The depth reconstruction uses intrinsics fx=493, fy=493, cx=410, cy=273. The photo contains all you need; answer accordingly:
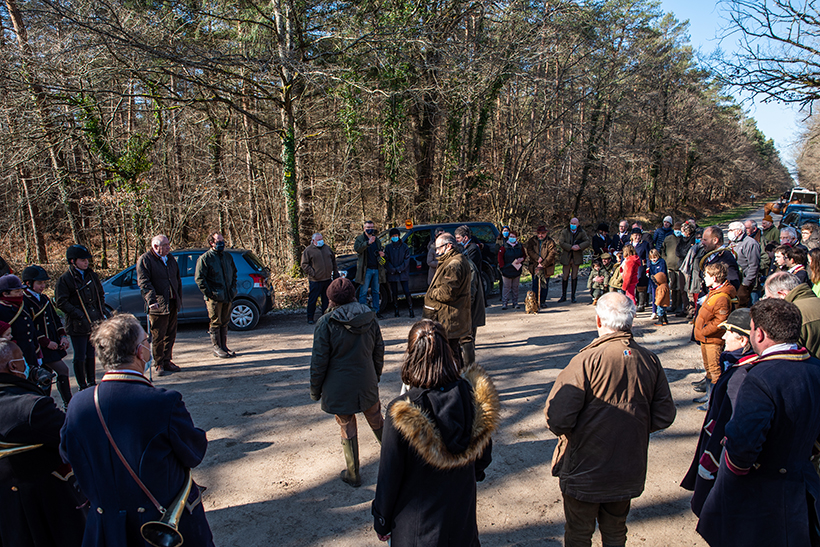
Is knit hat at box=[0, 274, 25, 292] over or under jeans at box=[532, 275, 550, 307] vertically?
over

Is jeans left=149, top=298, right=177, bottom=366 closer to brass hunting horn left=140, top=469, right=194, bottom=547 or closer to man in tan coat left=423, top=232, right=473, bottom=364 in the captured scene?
man in tan coat left=423, top=232, right=473, bottom=364

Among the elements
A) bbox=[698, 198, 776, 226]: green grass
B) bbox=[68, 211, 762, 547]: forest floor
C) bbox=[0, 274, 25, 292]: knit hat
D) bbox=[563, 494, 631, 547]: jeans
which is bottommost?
bbox=[68, 211, 762, 547]: forest floor

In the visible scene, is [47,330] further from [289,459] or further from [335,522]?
[335,522]

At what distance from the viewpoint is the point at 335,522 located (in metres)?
3.80

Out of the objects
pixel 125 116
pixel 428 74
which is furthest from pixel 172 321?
pixel 125 116

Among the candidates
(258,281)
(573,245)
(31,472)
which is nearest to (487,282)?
(573,245)

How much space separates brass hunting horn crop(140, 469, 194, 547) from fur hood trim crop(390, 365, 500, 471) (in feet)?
3.73

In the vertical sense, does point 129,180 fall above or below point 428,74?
below

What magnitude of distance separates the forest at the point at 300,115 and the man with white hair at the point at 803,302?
27.2ft

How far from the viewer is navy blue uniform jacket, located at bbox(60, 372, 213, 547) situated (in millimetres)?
2211

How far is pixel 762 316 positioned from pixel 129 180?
15.7m

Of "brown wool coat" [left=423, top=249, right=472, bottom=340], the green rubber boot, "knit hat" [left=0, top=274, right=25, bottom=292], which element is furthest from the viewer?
"brown wool coat" [left=423, top=249, right=472, bottom=340]

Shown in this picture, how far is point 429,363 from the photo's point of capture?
2.35m

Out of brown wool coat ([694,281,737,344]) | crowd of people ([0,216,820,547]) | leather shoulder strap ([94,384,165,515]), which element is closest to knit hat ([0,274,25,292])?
crowd of people ([0,216,820,547])
